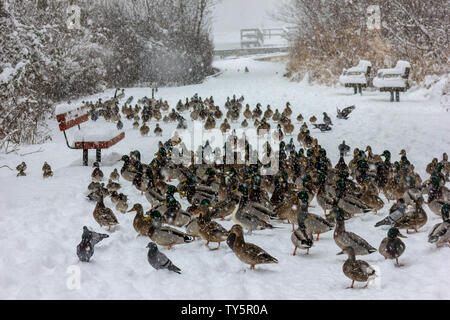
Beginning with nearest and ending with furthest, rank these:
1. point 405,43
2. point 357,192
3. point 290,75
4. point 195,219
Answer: point 195,219
point 357,192
point 405,43
point 290,75

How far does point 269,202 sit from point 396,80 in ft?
40.2

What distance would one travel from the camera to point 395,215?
7.76 m

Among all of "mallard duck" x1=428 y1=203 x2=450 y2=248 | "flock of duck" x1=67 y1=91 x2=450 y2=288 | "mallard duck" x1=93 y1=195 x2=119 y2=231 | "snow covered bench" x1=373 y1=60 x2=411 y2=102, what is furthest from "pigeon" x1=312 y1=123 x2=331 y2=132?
"mallard duck" x1=93 y1=195 x2=119 y2=231

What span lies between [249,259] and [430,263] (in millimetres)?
2355

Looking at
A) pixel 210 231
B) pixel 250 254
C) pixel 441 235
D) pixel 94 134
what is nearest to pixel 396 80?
pixel 94 134

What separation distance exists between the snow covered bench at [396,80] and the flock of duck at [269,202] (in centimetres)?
739

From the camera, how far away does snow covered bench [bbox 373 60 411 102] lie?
18562 mm

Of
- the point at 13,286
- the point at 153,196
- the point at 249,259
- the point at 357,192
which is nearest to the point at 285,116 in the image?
the point at 357,192

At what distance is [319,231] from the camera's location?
7.29 metres

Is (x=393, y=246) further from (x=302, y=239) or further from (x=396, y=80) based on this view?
(x=396, y=80)

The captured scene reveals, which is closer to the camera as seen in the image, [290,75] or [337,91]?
[337,91]

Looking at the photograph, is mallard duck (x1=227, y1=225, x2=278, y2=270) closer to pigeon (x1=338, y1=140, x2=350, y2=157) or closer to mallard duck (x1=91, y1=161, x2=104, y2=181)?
mallard duck (x1=91, y1=161, x2=104, y2=181)

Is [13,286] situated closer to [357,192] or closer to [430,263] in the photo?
[430,263]
